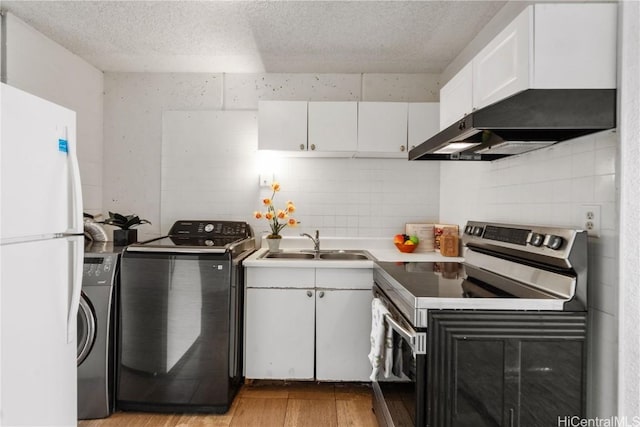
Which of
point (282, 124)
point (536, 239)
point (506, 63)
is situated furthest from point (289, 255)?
point (506, 63)

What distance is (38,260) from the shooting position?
4.68 ft

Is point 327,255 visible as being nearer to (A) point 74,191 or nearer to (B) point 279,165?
(B) point 279,165

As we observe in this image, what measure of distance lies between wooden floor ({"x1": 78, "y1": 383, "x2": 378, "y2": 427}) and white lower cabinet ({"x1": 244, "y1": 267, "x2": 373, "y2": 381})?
5.2 inches

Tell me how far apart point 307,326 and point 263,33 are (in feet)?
6.61

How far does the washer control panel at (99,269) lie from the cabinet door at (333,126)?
1.56m

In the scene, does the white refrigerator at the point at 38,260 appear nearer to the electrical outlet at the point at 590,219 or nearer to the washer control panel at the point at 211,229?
the washer control panel at the point at 211,229

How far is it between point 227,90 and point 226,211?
106 cm

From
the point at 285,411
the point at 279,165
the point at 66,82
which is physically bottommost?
the point at 285,411

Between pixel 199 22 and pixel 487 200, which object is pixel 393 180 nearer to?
pixel 487 200

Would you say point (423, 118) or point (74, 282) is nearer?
point (74, 282)

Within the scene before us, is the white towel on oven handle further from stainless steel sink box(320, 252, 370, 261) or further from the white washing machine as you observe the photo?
the white washing machine

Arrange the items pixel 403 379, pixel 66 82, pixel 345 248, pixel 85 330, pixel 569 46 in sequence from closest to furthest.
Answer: pixel 569 46, pixel 403 379, pixel 85 330, pixel 66 82, pixel 345 248

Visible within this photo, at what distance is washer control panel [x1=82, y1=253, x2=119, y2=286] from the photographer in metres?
2.19

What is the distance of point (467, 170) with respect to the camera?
2.53m
